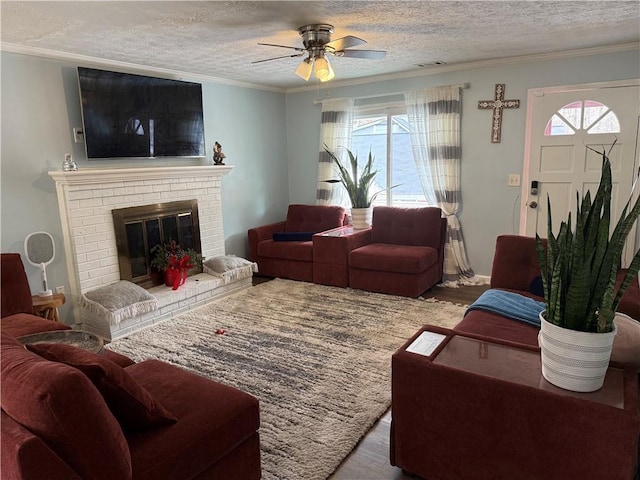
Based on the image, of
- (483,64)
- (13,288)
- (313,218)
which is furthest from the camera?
(313,218)

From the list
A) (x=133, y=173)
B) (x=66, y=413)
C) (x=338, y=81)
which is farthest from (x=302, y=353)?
(x=338, y=81)

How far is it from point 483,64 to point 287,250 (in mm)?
2880

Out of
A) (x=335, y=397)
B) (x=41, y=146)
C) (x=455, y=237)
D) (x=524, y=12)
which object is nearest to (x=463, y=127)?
(x=455, y=237)

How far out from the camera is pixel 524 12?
2893 mm

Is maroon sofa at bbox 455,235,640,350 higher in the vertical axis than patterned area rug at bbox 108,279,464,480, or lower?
higher

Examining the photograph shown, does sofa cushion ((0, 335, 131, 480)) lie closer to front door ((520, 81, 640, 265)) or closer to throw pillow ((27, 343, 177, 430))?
throw pillow ((27, 343, 177, 430))

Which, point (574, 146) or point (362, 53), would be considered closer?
point (362, 53)

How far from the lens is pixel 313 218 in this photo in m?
5.57

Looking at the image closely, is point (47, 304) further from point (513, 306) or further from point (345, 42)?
point (513, 306)

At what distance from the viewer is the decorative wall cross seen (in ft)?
14.8

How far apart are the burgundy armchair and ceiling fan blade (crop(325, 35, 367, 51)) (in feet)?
6.82

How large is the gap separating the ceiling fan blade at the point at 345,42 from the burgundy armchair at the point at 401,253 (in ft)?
6.82

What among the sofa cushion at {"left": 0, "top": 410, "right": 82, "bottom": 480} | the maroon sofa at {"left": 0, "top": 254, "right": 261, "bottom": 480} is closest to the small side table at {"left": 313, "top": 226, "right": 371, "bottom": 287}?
the maroon sofa at {"left": 0, "top": 254, "right": 261, "bottom": 480}

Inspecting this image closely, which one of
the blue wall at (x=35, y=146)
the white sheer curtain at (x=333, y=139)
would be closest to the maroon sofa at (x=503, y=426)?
the blue wall at (x=35, y=146)
